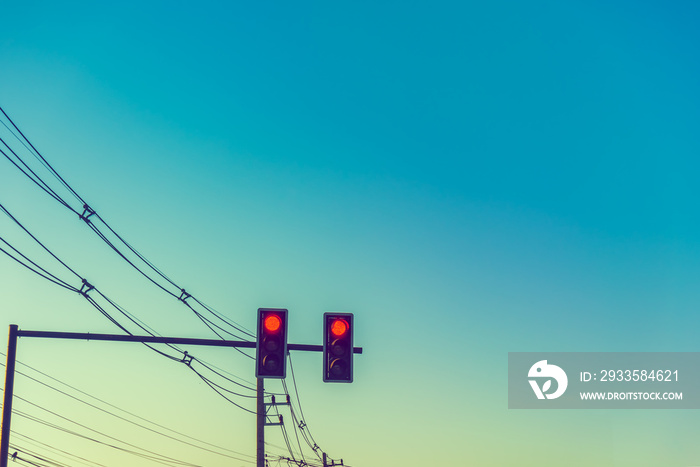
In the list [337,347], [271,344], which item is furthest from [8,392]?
[337,347]

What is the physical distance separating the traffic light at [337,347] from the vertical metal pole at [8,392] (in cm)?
643

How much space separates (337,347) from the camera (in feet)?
40.7

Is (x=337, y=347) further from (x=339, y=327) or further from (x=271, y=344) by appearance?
(x=271, y=344)

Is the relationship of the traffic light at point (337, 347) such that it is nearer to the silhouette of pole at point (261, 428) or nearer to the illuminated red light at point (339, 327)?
the illuminated red light at point (339, 327)

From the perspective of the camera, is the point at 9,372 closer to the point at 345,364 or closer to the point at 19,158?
the point at 19,158

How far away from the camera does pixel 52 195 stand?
614 inches

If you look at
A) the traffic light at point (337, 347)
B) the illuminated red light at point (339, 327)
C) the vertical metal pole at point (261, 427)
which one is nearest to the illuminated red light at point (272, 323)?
the traffic light at point (337, 347)

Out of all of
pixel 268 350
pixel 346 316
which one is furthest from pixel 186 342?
pixel 346 316

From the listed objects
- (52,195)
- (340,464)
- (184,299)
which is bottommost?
(340,464)

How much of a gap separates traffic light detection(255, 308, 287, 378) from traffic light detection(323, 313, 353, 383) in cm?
69

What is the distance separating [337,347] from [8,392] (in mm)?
6794

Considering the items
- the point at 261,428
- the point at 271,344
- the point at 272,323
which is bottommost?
the point at 261,428

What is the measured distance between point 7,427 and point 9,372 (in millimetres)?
1154

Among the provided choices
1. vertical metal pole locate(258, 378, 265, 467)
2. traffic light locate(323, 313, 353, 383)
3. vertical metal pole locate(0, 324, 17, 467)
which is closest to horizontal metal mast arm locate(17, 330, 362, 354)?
traffic light locate(323, 313, 353, 383)
